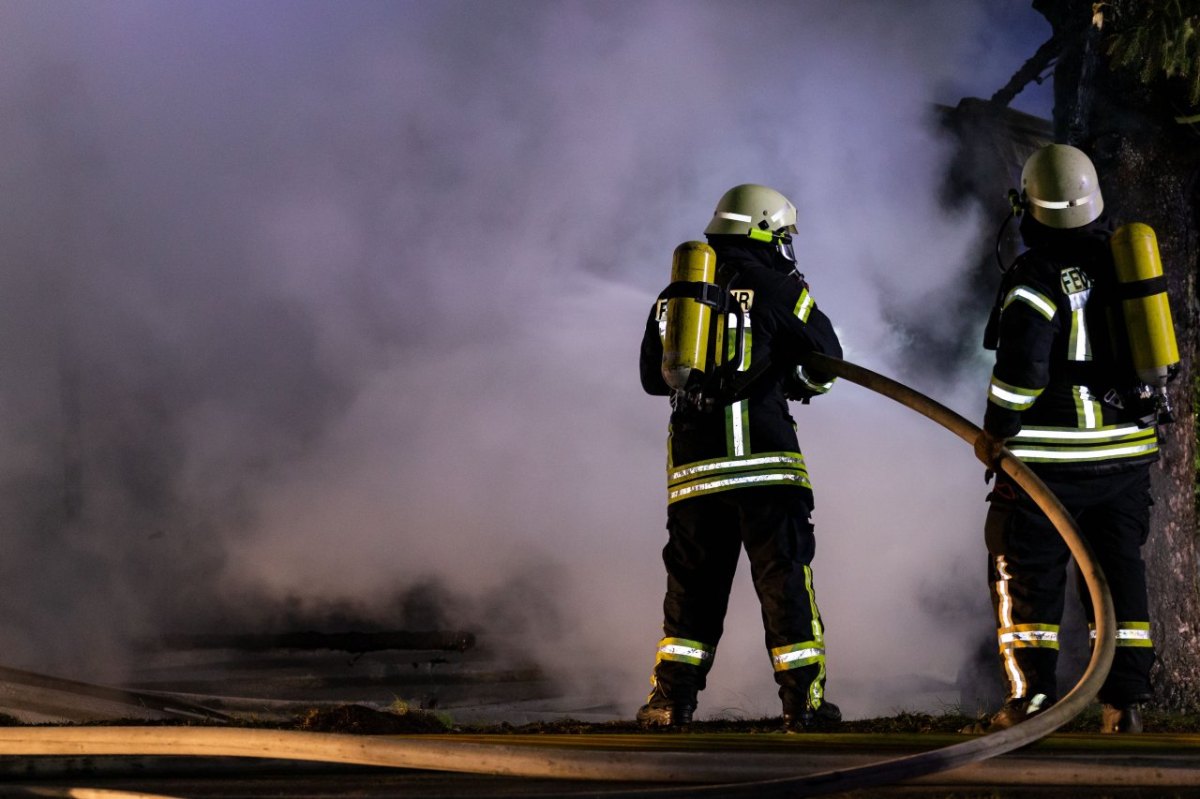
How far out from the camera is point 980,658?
7.95 meters

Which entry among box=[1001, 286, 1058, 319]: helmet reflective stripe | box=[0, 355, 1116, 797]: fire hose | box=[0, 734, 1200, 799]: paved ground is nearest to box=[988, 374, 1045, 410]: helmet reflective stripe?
box=[1001, 286, 1058, 319]: helmet reflective stripe

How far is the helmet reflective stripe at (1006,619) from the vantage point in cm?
384

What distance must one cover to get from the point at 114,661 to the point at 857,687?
15.1ft

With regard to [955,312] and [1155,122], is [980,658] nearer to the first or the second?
[955,312]

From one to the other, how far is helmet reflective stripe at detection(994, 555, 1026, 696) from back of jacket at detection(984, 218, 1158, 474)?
1.24ft

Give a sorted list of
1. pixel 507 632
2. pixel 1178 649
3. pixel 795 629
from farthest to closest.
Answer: pixel 507 632
pixel 1178 649
pixel 795 629

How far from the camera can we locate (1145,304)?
3.72 meters

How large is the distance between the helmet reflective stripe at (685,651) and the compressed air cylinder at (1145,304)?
177cm

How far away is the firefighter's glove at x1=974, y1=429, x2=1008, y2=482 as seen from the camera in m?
3.83

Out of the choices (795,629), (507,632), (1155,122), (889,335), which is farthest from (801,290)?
(889,335)

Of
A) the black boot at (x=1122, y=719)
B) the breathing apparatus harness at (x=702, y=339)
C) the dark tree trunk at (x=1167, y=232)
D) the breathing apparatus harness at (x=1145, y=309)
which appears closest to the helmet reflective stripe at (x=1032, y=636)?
the black boot at (x=1122, y=719)

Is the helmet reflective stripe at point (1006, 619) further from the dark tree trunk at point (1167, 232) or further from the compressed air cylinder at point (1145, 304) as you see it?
the dark tree trunk at point (1167, 232)

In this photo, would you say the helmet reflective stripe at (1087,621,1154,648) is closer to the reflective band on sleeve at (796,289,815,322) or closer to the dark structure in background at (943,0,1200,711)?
the reflective band on sleeve at (796,289,815,322)

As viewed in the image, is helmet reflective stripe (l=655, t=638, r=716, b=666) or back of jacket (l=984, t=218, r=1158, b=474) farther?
helmet reflective stripe (l=655, t=638, r=716, b=666)
